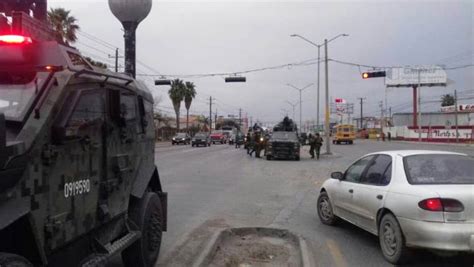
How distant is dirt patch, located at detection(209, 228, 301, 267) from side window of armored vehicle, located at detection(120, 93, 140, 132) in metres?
2.22

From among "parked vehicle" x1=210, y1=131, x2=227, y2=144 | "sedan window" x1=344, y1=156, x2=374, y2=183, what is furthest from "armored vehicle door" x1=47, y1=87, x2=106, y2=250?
"parked vehicle" x1=210, y1=131, x2=227, y2=144

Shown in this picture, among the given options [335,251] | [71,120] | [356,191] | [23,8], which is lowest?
[335,251]

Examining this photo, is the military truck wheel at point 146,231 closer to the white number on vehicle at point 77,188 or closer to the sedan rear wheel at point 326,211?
the white number on vehicle at point 77,188

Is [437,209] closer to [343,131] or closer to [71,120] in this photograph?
[71,120]

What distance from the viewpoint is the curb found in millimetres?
6730

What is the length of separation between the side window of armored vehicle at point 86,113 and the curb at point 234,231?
2.52m

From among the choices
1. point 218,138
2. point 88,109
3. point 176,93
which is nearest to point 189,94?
point 176,93

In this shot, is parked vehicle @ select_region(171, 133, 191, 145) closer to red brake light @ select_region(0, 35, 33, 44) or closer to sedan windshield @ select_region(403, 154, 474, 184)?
sedan windshield @ select_region(403, 154, 474, 184)

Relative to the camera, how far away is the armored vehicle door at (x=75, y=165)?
3.94 metres

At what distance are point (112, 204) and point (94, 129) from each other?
34.0 inches

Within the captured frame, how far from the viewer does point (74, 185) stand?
14.2 ft

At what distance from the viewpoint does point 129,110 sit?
5953 millimetres

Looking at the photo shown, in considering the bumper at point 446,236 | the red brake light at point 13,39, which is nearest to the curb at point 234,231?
the bumper at point 446,236

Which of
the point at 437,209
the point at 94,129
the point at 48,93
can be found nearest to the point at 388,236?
the point at 437,209
